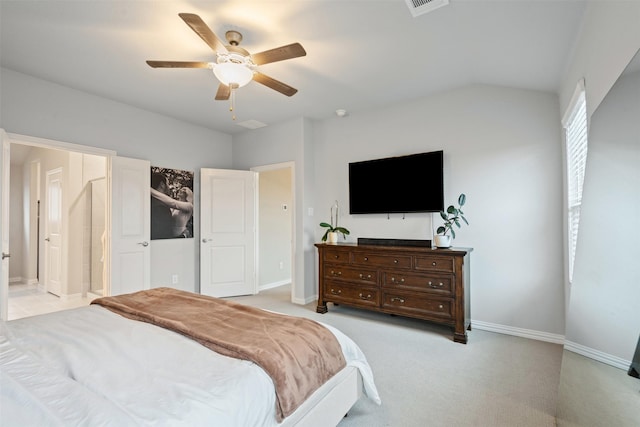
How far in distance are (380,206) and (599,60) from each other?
2.45 metres

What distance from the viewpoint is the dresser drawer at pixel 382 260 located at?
Answer: 10.3 feet

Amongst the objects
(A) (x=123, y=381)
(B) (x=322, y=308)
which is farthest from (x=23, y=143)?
(B) (x=322, y=308)

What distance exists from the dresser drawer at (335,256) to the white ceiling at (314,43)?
1.91m

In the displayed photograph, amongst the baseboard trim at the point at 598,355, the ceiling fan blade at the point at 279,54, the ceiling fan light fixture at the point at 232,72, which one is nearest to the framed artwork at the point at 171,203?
the ceiling fan light fixture at the point at 232,72

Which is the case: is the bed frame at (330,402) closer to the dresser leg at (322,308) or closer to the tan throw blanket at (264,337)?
the tan throw blanket at (264,337)

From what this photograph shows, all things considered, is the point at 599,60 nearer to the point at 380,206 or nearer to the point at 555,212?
the point at 555,212

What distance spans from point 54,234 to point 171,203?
2.42 m

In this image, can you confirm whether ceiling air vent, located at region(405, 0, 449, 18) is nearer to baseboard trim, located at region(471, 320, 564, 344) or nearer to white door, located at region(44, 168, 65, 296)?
baseboard trim, located at region(471, 320, 564, 344)

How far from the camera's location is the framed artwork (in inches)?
160

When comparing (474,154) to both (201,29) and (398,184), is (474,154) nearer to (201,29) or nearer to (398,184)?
(398,184)

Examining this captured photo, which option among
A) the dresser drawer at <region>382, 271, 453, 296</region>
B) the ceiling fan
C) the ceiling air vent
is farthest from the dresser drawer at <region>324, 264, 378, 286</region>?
the ceiling air vent

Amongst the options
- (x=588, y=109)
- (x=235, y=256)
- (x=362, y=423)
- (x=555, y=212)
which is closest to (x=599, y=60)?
(x=588, y=109)

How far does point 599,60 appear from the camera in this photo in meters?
1.58

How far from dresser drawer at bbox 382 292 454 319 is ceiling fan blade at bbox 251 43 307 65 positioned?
252 centimetres
